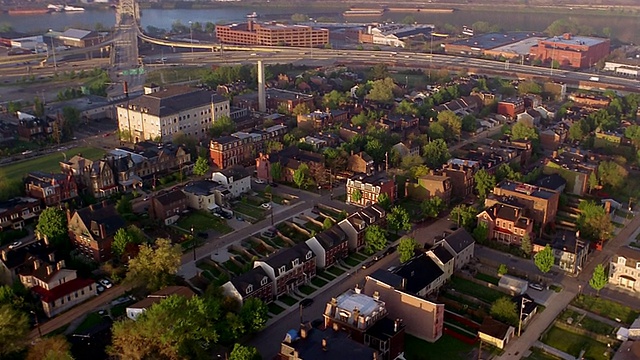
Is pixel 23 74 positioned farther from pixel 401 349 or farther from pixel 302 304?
pixel 401 349

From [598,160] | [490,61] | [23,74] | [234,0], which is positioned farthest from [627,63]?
[234,0]

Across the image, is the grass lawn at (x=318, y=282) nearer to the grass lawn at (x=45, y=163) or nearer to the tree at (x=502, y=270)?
the tree at (x=502, y=270)

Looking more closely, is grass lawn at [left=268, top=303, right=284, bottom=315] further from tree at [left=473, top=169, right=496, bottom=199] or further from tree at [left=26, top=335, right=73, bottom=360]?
tree at [left=473, top=169, right=496, bottom=199]

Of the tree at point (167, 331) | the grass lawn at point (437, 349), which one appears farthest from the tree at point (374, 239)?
the tree at point (167, 331)

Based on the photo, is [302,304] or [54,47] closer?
[302,304]

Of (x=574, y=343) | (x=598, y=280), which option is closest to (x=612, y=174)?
(x=598, y=280)

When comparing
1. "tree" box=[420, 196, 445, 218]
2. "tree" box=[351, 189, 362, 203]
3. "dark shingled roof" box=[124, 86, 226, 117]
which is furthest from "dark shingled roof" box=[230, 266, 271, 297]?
"dark shingled roof" box=[124, 86, 226, 117]
